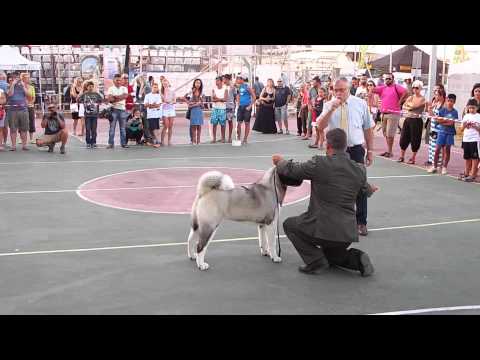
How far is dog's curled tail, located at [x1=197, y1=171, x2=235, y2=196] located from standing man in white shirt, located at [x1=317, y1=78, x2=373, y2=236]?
203 centimetres

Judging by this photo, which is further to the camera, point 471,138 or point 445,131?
point 445,131

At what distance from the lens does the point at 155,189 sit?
11.0 metres

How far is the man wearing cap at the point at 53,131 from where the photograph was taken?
1581 cm

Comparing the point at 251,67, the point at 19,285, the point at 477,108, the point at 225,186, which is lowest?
the point at 19,285

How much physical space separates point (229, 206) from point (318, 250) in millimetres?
1154

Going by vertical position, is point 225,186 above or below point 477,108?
below

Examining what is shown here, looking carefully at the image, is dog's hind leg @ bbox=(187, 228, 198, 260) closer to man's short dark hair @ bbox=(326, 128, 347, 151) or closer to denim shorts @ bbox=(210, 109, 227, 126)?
man's short dark hair @ bbox=(326, 128, 347, 151)

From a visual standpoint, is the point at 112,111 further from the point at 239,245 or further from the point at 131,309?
the point at 131,309

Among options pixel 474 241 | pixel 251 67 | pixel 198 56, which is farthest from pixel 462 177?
pixel 198 56

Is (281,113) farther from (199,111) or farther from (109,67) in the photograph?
(109,67)

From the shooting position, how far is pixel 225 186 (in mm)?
6406

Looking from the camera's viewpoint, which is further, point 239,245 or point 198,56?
point 198,56

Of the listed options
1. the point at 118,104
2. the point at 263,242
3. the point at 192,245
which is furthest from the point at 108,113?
the point at 263,242

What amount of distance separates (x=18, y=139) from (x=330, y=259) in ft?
49.3
